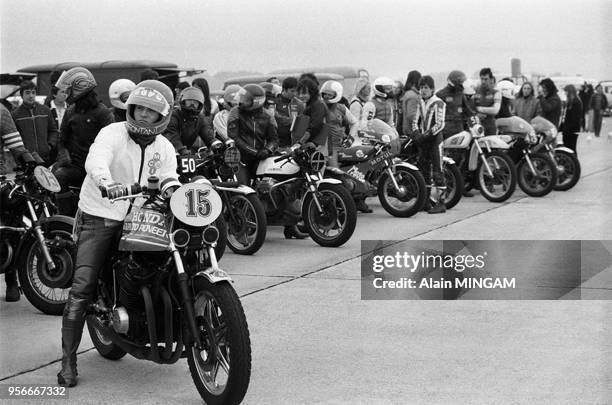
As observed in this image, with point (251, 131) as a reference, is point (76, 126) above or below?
above

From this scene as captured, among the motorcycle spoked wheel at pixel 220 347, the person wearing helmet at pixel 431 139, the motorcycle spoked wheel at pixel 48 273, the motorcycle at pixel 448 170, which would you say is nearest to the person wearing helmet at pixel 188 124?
the motorcycle spoked wheel at pixel 48 273

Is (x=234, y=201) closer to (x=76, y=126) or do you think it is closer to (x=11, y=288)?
(x=76, y=126)

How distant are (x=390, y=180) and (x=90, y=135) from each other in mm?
5416

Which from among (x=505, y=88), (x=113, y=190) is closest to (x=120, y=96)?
(x=113, y=190)

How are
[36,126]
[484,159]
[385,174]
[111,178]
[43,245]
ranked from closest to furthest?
[111,178] → [43,245] → [36,126] → [385,174] → [484,159]

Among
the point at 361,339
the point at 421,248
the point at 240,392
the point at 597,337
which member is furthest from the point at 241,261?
the point at 240,392

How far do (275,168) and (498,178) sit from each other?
5.13m

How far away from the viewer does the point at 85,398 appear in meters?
5.18

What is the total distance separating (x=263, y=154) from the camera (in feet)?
34.8

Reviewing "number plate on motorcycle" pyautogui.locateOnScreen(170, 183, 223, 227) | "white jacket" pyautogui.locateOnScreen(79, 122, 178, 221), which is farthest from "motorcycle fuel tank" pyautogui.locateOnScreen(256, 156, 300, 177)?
"number plate on motorcycle" pyautogui.locateOnScreen(170, 183, 223, 227)

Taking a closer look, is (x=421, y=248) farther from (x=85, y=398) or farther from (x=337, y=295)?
(x=85, y=398)

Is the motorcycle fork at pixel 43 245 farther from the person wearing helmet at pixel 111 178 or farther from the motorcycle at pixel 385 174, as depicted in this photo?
the motorcycle at pixel 385 174

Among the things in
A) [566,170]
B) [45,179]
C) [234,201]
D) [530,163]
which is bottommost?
[566,170]

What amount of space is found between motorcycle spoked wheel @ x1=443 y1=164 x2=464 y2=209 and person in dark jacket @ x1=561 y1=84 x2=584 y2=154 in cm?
642
